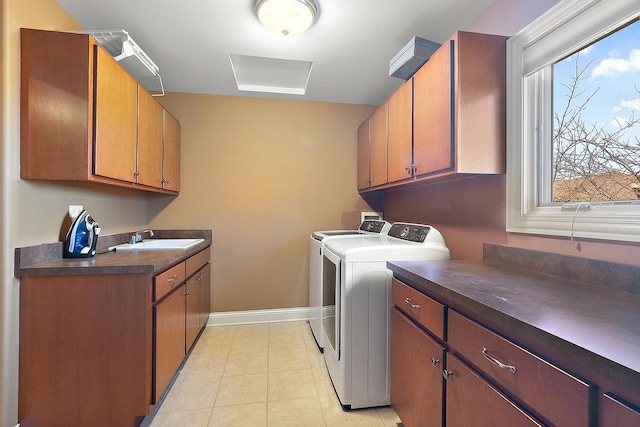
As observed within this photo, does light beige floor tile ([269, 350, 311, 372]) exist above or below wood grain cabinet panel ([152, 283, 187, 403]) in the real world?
below

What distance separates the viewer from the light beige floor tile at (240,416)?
1.52m

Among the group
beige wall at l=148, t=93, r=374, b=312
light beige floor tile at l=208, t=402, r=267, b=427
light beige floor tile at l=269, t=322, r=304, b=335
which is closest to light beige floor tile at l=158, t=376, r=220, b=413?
light beige floor tile at l=208, t=402, r=267, b=427

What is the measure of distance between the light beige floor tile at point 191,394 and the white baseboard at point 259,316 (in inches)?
34.3

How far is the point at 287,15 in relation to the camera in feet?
5.15

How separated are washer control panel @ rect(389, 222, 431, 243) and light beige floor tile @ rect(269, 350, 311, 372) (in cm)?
121

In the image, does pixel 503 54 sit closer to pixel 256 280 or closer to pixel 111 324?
pixel 111 324

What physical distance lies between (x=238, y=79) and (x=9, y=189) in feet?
6.19

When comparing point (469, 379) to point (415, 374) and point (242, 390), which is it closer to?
point (415, 374)

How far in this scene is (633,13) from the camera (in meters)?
0.98

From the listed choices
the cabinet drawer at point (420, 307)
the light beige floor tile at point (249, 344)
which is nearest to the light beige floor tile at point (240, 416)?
the light beige floor tile at point (249, 344)

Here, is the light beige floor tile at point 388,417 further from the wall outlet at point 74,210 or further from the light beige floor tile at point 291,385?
the wall outlet at point 74,210

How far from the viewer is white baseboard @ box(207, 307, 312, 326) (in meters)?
2.79

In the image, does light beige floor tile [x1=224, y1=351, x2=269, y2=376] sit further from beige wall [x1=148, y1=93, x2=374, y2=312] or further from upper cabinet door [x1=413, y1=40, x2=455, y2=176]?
upper cabinet door [x1=413, y1=40, x2=455, y2=176]

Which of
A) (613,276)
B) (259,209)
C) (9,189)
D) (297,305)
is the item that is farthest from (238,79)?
(613,276)
